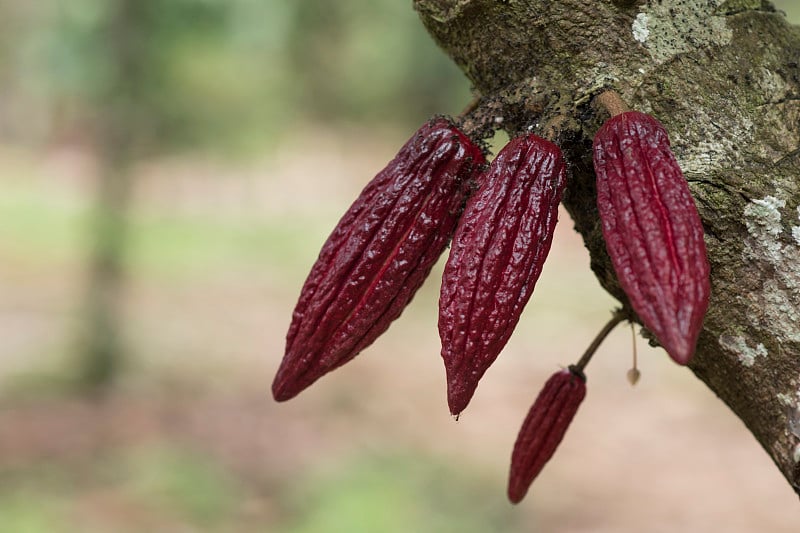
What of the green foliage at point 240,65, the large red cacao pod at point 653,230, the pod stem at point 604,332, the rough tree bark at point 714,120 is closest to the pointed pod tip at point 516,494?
the pod stem at point 604,332

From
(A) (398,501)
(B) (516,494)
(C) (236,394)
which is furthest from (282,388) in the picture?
(C) (236,394)

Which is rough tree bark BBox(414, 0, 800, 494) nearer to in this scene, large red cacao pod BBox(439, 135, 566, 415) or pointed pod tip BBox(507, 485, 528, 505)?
large red cacao pod BBox(439, 135, 566, 415)

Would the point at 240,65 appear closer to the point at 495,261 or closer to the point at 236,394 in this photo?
the point at 236,394

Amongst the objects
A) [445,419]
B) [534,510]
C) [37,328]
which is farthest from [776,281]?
[37,328]

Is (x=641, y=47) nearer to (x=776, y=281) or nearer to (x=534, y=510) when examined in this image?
(x=776, y=281)

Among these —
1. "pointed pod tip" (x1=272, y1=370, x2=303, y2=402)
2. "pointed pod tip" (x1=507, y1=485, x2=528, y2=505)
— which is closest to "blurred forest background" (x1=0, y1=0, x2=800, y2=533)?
"pointed pod tip" (x1=507, y1=485, x2=528, y2=505)
